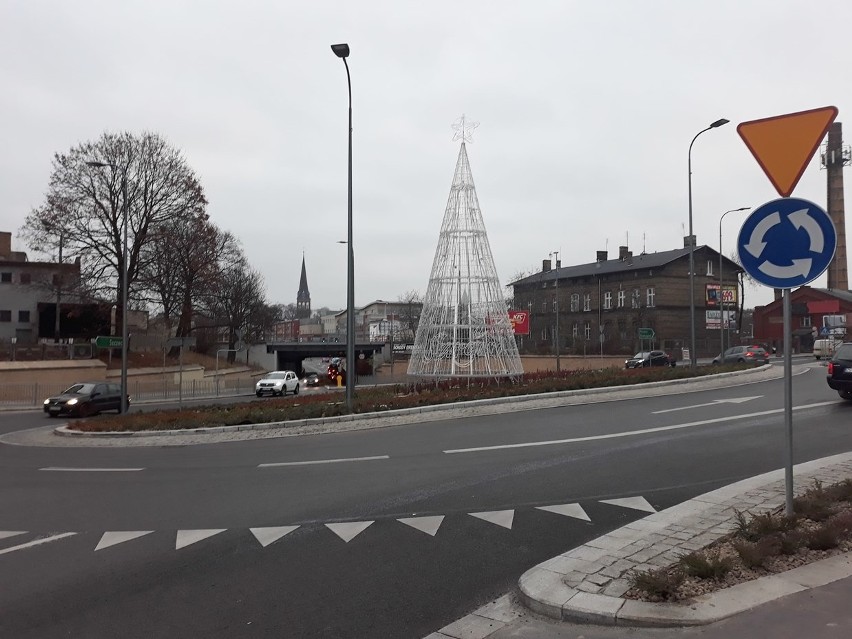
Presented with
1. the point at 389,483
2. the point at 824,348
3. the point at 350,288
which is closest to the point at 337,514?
the point at 389,483

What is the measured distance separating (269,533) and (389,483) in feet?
8.11

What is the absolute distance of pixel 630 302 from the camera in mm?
65625

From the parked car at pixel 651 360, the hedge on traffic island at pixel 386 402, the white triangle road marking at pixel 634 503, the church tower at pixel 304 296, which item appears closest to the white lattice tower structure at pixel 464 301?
the hedge on traffic island at pixel 386 402

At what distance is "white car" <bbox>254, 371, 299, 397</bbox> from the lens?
123ft

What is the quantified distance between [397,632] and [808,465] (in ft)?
23.4

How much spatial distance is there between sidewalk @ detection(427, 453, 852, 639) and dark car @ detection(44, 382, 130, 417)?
24642 millimetres

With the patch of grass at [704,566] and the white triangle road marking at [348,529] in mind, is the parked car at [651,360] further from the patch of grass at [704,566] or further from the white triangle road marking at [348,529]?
the patch of grass at [704,566]

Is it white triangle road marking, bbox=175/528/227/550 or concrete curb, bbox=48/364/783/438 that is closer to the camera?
white triangle road marking, bbox=175/528/227/550

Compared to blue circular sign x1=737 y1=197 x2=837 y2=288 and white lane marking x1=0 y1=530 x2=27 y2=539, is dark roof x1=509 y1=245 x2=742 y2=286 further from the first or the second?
white lane marking x1=0 y1=530 x2=27 y2=539

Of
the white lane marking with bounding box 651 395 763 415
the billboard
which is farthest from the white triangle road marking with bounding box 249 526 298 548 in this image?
the billboard

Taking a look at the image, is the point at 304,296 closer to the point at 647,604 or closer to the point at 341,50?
the point at 341,50

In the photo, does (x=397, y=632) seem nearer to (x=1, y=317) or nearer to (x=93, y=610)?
(x=93, y=610)

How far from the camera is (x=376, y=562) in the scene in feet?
19.2

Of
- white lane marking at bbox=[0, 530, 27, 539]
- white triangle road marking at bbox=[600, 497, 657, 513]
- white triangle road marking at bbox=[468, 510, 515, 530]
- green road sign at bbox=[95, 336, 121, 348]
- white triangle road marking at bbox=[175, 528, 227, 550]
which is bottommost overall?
white lane marking at bbox=[0, 530, 27, 539]
